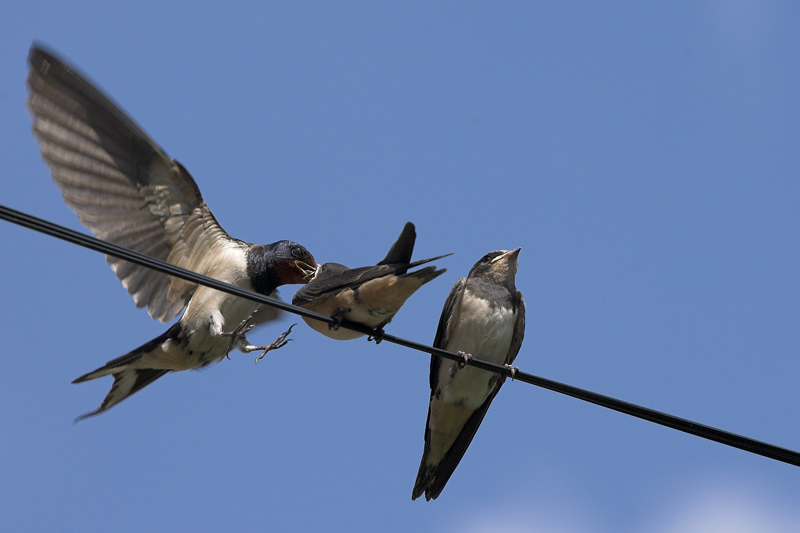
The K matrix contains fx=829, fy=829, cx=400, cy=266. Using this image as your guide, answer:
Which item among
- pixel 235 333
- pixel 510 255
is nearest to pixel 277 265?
pixel 235 333

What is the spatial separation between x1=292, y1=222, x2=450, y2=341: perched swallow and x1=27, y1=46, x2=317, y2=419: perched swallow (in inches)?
30.9

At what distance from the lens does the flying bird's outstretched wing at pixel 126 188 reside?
6.99m

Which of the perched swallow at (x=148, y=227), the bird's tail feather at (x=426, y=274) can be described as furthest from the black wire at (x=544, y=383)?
the perched swallow at (x=148, y=227)

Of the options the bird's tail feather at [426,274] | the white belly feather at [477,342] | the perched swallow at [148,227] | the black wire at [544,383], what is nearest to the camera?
the black wire at [544,383]

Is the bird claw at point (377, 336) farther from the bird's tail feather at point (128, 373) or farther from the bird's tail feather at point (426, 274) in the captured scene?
the bird's tail feather at point (128, 373)

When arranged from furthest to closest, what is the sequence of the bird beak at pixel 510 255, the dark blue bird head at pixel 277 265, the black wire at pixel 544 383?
the bird beak at pixel 510 255 → the dark blue bird head at pixel 277 265 → the black wire at pixel 544 383

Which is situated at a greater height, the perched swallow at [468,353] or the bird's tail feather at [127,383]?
the perched swallow at [468,353]

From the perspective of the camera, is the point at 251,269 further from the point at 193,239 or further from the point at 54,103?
the point at 54,103

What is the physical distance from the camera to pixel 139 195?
24.0 feet

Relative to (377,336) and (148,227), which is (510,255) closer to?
(377,336)

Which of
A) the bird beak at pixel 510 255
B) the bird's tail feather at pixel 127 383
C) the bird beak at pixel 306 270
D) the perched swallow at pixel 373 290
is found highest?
the bird beak at pixel 510 255

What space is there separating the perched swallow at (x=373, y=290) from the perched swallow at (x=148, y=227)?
784 mm

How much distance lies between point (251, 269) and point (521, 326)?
2.48 m

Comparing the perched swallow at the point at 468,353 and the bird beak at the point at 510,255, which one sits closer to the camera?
the perched swallow at the point at 468,353
